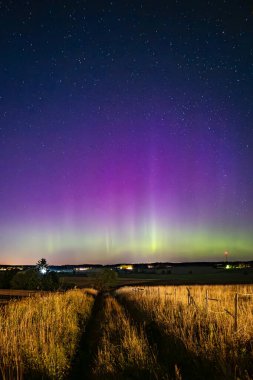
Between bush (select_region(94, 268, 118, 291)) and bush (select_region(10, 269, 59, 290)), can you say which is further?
bush (select_region(94, 268, 118, 291))

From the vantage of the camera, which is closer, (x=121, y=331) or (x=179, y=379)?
(x=179, y=379)

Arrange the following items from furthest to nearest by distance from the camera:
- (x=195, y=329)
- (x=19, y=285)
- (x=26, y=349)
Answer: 1. (x=19, y=285)
2. (x=195, y=329)
3. (x=26, y=349)

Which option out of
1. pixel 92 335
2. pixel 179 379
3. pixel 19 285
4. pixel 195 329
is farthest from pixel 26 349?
pixel 19 285

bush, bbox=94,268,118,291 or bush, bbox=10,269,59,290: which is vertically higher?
bush, bbox=10,269,59,290

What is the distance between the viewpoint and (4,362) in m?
8.59

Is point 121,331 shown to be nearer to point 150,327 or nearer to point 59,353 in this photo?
point 150,327

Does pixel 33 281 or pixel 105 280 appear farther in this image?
pixel 105 280

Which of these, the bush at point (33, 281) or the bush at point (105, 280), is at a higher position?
the bush at point (33, 281)

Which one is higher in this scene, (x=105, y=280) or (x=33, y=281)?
(x=33, y=281)

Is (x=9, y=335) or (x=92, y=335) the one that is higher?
(x=9, y=335)

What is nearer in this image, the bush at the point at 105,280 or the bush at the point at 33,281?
the bush at the point at 33,281

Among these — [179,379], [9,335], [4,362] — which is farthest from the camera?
[9,335]

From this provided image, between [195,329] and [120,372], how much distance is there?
426 cm

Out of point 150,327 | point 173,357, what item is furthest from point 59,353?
point 150,327
